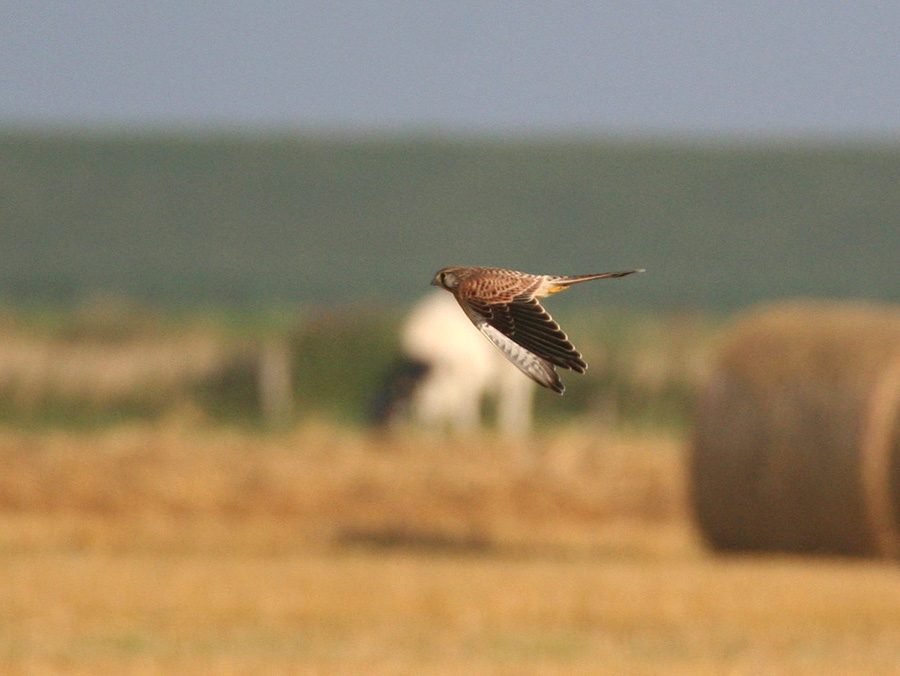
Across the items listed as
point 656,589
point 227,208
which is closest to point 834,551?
point 656,589

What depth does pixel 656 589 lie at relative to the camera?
14.7 metres

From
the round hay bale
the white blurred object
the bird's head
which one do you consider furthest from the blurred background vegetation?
the bird's head

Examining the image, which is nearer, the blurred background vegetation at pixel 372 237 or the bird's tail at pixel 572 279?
the bird's tail at pixel 572 279

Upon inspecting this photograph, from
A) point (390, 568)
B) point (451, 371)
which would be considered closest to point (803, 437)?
point (390, 568)

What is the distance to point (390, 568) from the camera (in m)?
15.9

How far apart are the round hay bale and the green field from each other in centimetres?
2954

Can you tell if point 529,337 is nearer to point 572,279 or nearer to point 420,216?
point 572,279

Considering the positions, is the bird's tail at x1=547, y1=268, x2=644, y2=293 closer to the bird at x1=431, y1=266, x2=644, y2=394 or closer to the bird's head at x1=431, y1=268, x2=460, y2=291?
the bird at x1=431, y1=266, x2=644, y2=394

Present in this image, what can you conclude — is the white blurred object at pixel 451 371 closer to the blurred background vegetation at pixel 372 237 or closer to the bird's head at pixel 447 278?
the blurred background vegetation at pixel 372 237

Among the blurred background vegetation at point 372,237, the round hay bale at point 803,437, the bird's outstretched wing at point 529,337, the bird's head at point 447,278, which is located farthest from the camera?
the blurred background vegetation at point 372,237

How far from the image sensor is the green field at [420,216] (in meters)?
52.7

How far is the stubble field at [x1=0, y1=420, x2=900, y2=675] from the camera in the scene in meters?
12.2

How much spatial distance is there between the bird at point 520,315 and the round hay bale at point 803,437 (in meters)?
10.2

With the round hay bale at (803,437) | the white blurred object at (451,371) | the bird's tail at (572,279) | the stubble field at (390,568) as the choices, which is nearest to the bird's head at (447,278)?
the bird's tail at (572,279)
